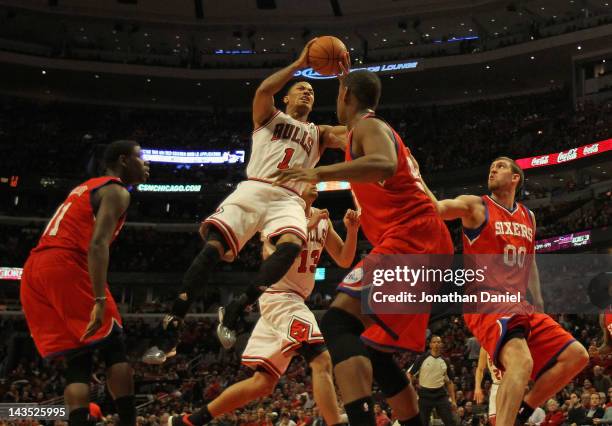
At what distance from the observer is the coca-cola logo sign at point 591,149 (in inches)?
1292

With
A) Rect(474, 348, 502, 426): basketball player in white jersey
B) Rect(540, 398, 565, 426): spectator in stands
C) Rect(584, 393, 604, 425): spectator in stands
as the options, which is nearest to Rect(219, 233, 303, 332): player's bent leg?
Rect(474, 348, 502, 426): basketball player in white jersey

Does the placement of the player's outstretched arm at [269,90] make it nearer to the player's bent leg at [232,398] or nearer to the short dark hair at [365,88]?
the short dark hair at [365,88]

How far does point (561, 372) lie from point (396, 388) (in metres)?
1.82

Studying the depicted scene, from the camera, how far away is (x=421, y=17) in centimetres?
4025

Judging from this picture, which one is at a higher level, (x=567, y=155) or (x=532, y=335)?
(x=567, y=155)

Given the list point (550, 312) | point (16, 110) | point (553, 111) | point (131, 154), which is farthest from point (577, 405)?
point (16, 110)

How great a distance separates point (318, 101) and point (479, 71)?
10437mm

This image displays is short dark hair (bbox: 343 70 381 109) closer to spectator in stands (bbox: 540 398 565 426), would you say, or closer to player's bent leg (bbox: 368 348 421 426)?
player's bent leg (bbox: 368 348 421 426)

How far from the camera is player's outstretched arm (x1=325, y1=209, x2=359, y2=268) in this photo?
6625 millimetres

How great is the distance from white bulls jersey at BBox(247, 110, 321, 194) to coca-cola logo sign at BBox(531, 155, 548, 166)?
3036 centimetres

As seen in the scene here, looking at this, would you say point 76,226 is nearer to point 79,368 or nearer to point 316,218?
point 79,368

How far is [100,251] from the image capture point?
4969 millimetres

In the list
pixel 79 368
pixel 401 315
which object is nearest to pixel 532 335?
pixel 401 315

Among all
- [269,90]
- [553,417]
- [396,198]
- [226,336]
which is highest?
[269,90]
